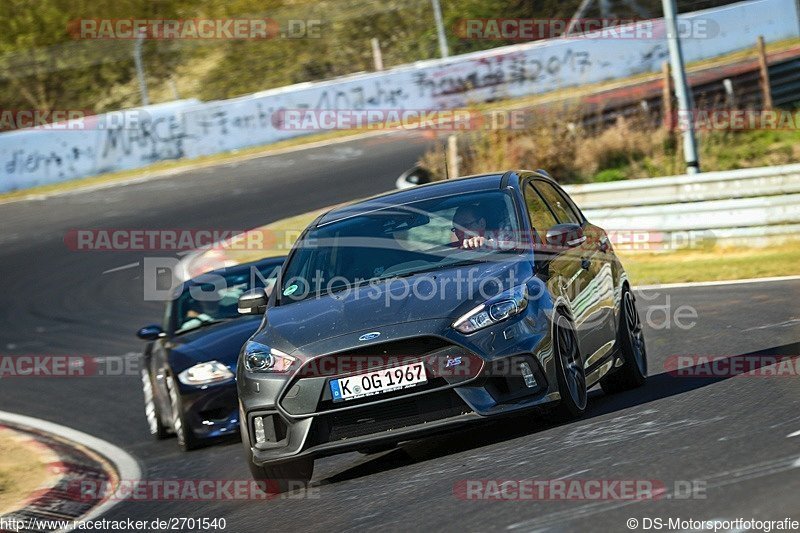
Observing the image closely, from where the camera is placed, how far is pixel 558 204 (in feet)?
31.4

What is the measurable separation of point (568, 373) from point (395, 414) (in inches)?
43.4

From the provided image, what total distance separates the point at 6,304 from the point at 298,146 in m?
14.5

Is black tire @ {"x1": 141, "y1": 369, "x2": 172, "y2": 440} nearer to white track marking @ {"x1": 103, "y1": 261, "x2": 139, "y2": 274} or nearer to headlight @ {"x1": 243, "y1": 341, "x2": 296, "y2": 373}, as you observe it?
headlight @ {"x1": 243, "y1": 341, "x2": 296, "y2": 373}

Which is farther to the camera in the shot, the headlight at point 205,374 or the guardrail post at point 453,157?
the guardrail post at point 453,157

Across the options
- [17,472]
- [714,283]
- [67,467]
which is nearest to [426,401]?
[67,467]

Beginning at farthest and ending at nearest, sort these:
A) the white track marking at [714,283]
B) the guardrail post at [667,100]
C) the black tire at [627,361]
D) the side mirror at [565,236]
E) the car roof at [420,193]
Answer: the guardrail post at [667,100], the white track marking at [714,283], the black tire at [627,361], the car roof at [420,193], the side mirror at [565,236]

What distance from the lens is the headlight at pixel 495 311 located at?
730 cm

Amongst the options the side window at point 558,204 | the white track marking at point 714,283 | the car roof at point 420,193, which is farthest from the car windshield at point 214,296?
the white track marking at point 714,283

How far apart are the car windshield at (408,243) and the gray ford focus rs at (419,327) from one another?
10mm

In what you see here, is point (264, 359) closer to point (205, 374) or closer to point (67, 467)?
point (205, 374)

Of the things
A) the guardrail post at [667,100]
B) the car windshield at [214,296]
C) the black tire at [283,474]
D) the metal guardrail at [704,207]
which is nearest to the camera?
the black tire at [283,474]

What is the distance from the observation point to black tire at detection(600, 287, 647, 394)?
30.5 ft

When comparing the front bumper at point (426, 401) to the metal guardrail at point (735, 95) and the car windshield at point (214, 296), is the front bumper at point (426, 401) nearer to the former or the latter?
the car windshield at point (214, 296)

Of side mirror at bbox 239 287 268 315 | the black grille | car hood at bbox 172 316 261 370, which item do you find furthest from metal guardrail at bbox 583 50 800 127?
the black grille
